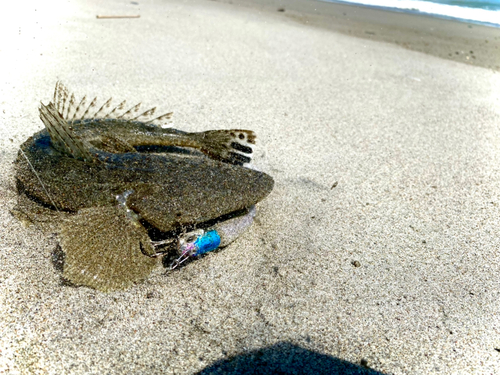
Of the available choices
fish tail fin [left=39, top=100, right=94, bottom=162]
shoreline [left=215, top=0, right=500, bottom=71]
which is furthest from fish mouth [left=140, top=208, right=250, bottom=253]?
shoreline [left=215, top=0, right=500, bottom=71]

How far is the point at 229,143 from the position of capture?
330 cm

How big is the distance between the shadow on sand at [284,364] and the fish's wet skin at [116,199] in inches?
27.0

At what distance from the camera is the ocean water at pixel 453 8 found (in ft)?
34.1

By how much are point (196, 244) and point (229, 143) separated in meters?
1.12

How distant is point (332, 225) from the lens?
117 inches

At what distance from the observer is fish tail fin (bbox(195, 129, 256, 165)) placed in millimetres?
3242

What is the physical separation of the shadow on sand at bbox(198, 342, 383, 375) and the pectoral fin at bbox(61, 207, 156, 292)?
702mm

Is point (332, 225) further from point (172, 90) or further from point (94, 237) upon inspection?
point (172, 90)

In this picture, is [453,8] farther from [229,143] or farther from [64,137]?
[64,137]

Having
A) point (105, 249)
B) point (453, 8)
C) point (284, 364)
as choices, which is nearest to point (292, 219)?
point (284, 364)

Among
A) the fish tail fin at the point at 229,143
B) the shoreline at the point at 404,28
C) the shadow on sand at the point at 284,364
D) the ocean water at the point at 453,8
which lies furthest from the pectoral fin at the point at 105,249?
the ocean water at the point at 453,8

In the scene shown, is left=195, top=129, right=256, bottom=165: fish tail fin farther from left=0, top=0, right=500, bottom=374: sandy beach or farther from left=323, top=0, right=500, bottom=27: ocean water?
left=323, top=0, right=500, bottom=27: ocean water

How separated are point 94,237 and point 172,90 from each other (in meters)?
2.56

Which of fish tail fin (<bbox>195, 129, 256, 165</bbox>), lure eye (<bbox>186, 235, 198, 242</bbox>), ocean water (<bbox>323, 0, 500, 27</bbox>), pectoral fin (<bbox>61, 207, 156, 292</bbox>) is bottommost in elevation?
pectoral fin (<bbox>61, 207, 156, 292</bbox>)
